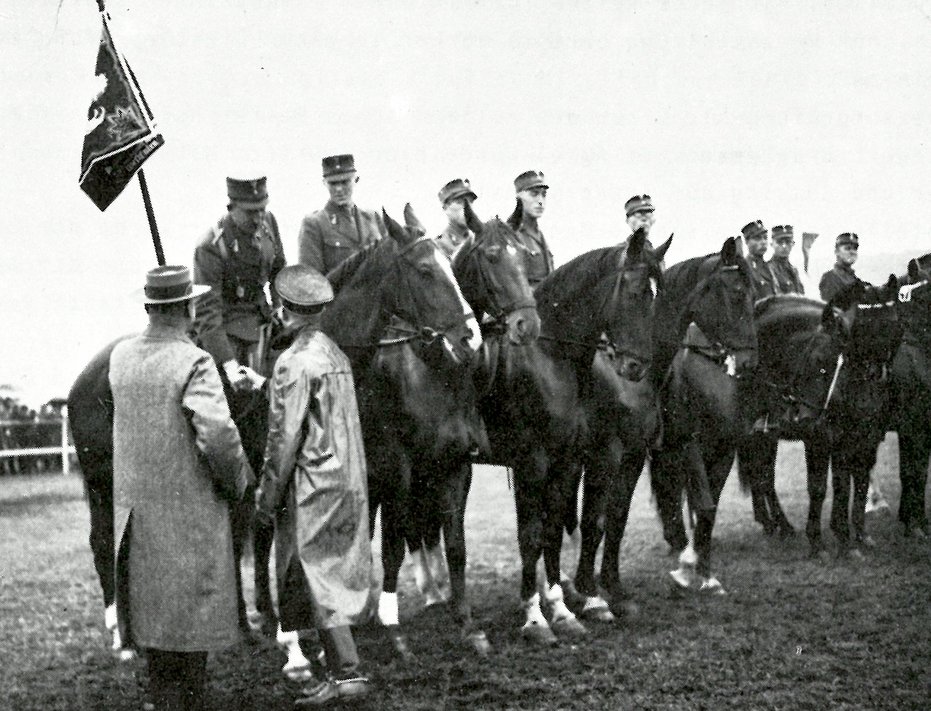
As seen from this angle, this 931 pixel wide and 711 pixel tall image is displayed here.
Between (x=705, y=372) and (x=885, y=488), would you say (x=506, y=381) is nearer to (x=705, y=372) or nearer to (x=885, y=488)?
(x=705, y=372)

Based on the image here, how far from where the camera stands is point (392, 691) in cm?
627

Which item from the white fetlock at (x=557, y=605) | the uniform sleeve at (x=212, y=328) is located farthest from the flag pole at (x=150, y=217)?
the white fetlock at (x=557, y=605)

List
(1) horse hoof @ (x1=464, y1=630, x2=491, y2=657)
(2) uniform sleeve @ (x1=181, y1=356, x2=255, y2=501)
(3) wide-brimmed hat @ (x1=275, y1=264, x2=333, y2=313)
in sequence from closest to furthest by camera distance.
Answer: (2) uniform sleeve @ (x1=181, y1=356, x2=255, y2=501), (3) wide-brimmed hat @ (x1=275, y1=264, x2=333, y2=313), (1) horse hoof @ (x1=464, y1=630, x2=491, y2=657)

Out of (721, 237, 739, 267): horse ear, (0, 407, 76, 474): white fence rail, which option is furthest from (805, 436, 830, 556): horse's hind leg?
(0, 407, 76, 474): white fence rail

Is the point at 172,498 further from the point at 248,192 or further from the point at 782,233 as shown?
the point at 782,233

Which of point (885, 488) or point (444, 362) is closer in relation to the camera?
point (444, 362)

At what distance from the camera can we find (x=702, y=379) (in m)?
9.73

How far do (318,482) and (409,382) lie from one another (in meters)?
1.63

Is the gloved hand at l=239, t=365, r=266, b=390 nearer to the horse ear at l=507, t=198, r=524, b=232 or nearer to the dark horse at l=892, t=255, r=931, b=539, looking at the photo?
the horse ear at l=507, t=198, r=524, b=232

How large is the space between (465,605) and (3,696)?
9.46 feet

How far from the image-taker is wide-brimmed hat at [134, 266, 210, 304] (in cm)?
513

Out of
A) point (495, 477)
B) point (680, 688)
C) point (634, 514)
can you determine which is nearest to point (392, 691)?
point (680, 688)

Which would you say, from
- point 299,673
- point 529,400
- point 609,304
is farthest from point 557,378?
point 299,673

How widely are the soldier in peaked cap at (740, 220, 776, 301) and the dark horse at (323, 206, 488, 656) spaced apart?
565 centimetres
